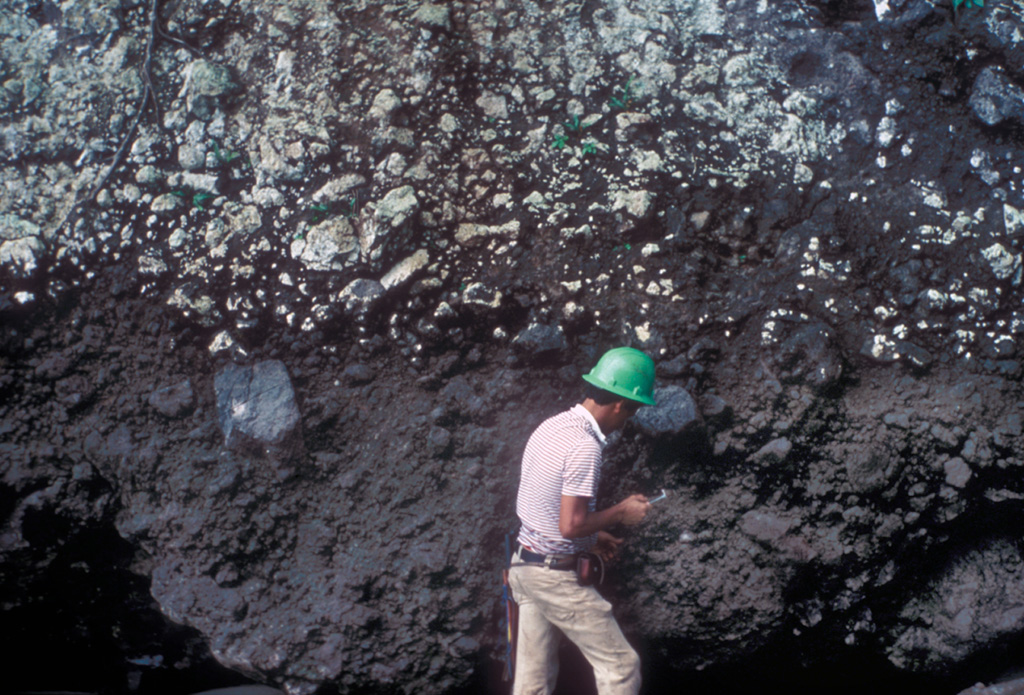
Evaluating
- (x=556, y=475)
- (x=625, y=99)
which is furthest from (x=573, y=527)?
(x=625, y=99)

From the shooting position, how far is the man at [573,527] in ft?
6.57

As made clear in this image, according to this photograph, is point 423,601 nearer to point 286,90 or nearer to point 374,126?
point 374,126

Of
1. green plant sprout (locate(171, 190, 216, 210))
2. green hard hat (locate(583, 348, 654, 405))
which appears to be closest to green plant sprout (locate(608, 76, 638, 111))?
green hard hat (locate(583, 348, 654, 405))

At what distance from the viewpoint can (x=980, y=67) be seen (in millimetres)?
2652

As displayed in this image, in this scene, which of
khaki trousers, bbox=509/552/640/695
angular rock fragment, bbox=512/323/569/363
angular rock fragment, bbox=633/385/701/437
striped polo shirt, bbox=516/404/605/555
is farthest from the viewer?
angular rock fragment, bbox=512/323/569/363

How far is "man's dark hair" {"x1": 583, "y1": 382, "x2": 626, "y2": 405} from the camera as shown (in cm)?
205

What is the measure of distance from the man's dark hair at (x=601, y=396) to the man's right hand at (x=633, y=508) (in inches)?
13.3

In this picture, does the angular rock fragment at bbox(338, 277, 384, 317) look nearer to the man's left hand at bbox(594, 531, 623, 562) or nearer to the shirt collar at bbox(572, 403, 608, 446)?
the shirt collar at bbox(572, 403, 608, 446)

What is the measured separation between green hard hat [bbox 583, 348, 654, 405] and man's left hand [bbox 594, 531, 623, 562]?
0.53m

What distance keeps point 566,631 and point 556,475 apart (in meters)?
0.57

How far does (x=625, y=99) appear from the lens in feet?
8.99

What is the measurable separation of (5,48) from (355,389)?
243 cm

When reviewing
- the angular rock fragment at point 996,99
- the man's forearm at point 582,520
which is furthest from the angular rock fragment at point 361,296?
the angular rock fragment at point 996,99

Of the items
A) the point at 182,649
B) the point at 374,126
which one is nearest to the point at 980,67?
the point at 374,126
